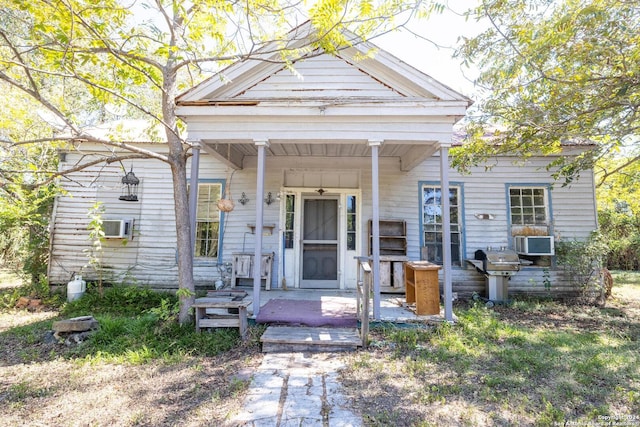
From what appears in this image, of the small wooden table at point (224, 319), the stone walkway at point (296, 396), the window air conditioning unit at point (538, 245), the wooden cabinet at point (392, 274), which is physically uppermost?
the window air conditioning unit at point (538, 245)

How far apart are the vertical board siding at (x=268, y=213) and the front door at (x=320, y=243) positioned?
0.47m

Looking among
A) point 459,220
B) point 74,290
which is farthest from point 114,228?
point 459,220

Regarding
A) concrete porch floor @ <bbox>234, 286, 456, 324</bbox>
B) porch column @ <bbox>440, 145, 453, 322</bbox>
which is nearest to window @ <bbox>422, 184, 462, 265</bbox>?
concrete porch floor @ <bbox>234, 286, 456, 324</bbox>

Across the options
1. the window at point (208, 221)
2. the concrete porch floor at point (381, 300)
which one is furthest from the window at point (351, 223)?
the window at point (208, 221)

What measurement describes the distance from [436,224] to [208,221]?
195 inches

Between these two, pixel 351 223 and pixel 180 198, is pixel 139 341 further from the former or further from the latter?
pixel 351 223

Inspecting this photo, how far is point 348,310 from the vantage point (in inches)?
188

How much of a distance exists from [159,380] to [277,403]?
51.5 inches

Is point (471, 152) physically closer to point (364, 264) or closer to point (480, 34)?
point (480, 34)

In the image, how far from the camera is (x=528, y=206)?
6.91 meters

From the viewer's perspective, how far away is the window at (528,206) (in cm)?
686

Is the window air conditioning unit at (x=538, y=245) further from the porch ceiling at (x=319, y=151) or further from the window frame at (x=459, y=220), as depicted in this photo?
the porch ceiling at (x=319, y=151)

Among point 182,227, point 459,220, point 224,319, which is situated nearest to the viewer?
point 224,319

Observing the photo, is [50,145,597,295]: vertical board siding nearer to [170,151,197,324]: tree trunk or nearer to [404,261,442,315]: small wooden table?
[404,261,442,315]: small wooden table
